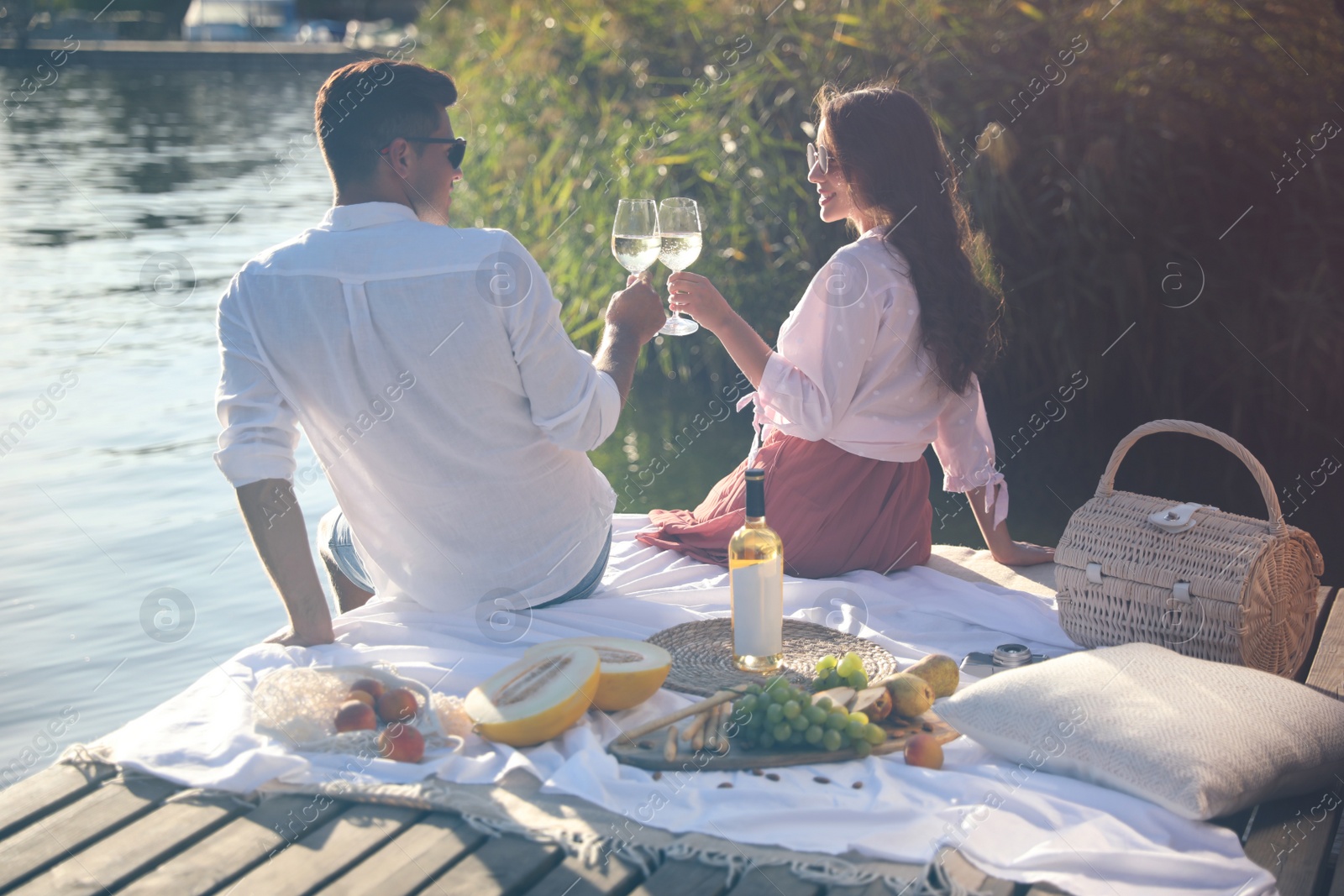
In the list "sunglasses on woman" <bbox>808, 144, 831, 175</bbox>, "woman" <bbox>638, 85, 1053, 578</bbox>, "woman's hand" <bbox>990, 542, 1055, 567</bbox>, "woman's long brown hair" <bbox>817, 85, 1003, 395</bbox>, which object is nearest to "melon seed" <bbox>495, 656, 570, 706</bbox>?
"woman" <bbox>638, 85, 1053, 578</bbox>

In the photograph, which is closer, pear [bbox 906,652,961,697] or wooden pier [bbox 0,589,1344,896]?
wooden pier [bbox 0,589,1344,896]

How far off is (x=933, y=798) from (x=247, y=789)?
1332 millimetres

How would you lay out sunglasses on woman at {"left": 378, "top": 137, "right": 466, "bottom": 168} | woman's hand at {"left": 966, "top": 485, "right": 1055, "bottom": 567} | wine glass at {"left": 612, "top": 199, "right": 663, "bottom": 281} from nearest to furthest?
1. sunglasses on woman at {"left": 378, "top": 137, "right": 466, "bottom": 168}
2. wine glass at {"left": 612, "top": 199, "right": 663, "bottom": 281}
3. woman's hand at {"left": 966, "top": 485, "right": 1055, "bottom": 567}

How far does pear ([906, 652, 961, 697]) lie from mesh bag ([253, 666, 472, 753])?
3.27 feet

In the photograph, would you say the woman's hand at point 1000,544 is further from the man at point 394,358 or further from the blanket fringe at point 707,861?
the blanket fringe at point 707,861

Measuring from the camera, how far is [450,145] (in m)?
3.04

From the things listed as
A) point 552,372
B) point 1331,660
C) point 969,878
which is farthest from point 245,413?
point 1331,660

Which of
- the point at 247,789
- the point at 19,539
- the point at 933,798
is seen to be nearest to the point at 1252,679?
the point at 933,798

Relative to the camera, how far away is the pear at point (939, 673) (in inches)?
111

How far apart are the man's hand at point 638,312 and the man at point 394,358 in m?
0.17

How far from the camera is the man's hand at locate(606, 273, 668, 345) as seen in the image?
129 inches

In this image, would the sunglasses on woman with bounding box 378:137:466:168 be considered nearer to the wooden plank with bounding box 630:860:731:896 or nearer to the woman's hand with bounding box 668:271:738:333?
the woman's hand with bounding box 668:271:738:333

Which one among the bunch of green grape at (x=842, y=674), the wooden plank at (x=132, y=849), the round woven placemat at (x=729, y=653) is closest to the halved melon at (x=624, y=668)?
the round woven placemat at (x=729, y=653)

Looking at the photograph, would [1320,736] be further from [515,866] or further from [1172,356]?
[1172,356]
